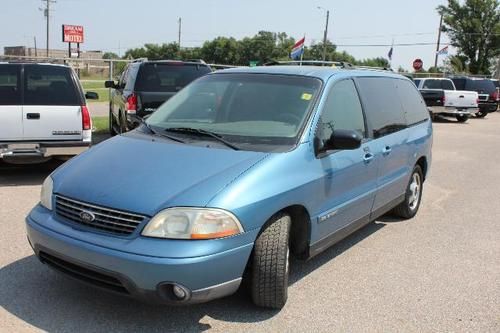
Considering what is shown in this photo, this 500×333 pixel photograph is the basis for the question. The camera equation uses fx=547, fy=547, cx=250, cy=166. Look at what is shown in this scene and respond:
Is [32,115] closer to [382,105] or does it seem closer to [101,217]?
[101,217]

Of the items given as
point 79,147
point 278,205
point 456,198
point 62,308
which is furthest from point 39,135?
point 456,198

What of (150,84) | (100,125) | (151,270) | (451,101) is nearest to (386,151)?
(151,270)

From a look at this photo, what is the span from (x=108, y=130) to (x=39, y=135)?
6396mm

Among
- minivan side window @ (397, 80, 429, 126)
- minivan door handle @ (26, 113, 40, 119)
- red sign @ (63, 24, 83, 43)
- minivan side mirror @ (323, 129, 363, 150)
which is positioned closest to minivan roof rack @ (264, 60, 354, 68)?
minivan side window @ (397, 80, 429, 126)

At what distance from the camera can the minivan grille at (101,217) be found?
132 inches

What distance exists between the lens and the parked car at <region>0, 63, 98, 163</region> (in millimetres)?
7383

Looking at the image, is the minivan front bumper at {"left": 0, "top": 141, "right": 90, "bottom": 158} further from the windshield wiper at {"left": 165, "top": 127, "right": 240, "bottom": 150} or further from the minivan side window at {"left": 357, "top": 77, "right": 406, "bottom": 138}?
the minivan side window at {"left": 357, "top": 77, "right": 406, "bottom": 138}

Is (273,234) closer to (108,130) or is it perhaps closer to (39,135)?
(39,135)

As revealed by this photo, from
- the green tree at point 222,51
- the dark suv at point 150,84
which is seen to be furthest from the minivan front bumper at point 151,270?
the green tree at point 222,51

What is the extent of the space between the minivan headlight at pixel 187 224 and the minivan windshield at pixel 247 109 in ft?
2.75

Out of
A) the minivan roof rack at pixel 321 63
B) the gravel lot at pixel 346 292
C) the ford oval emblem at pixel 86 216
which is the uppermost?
the minivan roof rack at pixel 321 63

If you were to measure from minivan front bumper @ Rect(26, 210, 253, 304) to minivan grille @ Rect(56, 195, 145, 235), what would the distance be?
14 centimetres

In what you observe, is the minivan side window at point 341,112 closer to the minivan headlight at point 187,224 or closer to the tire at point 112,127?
the minivan headlight at point 187,224

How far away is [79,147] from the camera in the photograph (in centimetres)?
769
